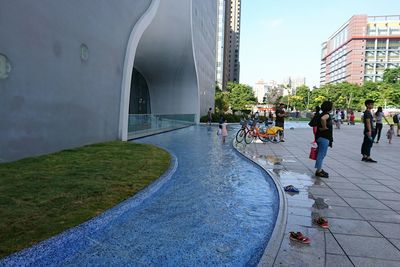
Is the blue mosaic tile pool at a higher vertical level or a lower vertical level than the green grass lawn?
lower

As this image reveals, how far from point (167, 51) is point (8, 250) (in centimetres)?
2502

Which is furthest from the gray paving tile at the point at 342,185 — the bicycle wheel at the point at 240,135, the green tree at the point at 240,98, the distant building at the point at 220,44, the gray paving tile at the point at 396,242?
the distant building at the point at 220,44

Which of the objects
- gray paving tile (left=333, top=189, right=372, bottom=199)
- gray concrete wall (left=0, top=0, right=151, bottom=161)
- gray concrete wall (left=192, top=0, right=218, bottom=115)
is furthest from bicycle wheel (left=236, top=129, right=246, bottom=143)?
gray concrete wall (left=192, top=0, right=218, bottom=115)

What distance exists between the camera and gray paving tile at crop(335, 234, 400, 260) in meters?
3.61

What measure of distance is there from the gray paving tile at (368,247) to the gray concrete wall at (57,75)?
7.18 metres

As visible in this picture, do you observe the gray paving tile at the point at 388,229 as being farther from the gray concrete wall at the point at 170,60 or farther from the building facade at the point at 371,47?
the building facade at the point at 371,47

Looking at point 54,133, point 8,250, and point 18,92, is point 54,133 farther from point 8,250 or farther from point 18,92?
point 8,250

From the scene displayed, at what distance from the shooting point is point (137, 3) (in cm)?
1595

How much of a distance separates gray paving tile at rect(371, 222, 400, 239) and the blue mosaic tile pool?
1.41 metres

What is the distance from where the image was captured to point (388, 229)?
14.4 ft

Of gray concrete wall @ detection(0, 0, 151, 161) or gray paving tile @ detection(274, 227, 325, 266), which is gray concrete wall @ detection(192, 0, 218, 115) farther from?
gray paving tile @ detection(274, 227, 325, 266)

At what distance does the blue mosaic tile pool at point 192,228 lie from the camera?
3568 millimetres

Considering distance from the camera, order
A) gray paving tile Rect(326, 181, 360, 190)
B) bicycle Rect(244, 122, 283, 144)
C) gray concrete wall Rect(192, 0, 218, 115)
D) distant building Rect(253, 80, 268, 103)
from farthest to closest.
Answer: distant building Rect(253, 80, 268, 103)
gray concrete wall Rect(192, 0, 218, 115)
bicycle Rect(244, 122, 283, 144)
gray paving tile Rect(326, 181, 360, 190)

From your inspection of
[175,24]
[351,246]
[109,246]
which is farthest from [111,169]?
[175,24]
